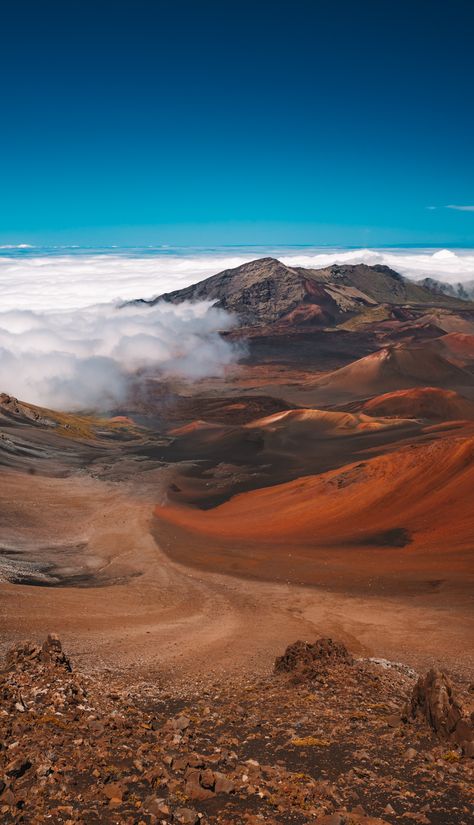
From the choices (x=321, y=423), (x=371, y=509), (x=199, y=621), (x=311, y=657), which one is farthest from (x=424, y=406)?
(x=311, y=657)

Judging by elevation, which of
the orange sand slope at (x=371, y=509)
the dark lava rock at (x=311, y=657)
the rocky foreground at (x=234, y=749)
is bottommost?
the orange sand slope at (x=371, y=509)

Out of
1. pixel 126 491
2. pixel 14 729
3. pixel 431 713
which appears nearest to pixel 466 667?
pixel 431 713

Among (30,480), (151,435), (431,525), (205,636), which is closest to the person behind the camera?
(205,636)

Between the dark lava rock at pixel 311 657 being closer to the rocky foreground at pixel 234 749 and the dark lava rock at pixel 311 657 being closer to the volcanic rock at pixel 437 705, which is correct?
the rocky foreground at pixel 234 749

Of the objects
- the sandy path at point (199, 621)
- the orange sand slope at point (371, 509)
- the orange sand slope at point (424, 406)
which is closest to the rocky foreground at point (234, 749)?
the sandy path at point (199, 621)

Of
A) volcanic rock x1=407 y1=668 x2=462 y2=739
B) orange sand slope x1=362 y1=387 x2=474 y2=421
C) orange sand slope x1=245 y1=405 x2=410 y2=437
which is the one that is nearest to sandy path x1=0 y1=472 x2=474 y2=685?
volcanic rock x1=407 y1=668 x2=462 y2=739

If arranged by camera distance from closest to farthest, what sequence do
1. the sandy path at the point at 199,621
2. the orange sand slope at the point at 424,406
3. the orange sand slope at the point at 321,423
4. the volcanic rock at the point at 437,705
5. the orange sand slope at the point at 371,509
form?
the volcanic rock at the point at 437,705, the sandy path at the point at 199,621, the orange sand slope at the point at 371,509, the orange sand slope at the point at 321,423, the orange sand slope at the point at 424,406

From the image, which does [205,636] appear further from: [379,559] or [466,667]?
[379,559]
